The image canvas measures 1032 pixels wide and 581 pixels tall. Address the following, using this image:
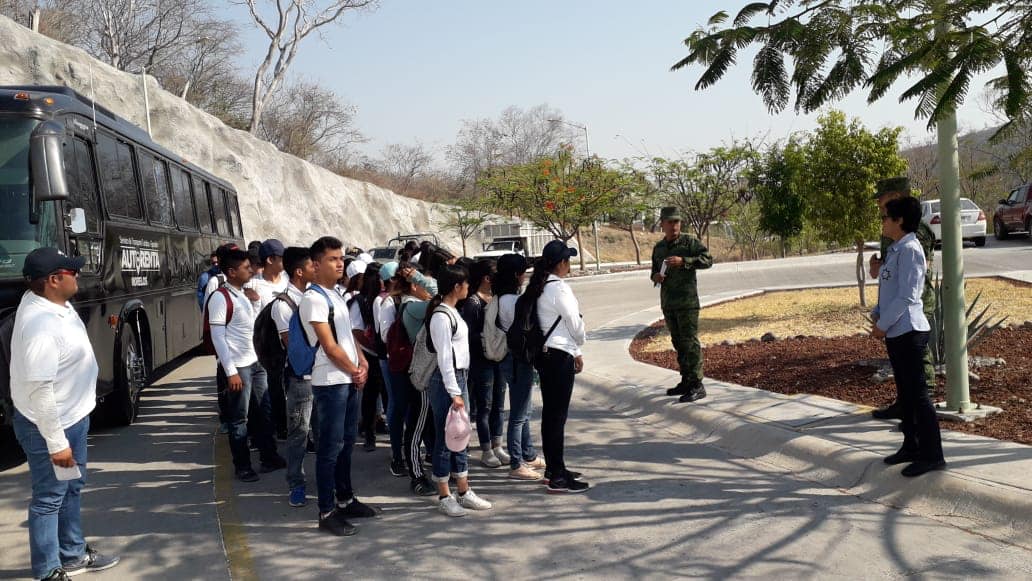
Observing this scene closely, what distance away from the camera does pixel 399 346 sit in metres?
6.14

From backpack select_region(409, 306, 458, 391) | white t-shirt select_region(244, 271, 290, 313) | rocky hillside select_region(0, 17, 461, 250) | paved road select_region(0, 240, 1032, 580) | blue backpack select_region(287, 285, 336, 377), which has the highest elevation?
rocky hillside select_region(0, 17, 461, 250)

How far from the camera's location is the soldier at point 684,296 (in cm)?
836

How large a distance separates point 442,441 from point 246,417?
2.03 metres

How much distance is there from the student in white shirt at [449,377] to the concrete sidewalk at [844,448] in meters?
2.41

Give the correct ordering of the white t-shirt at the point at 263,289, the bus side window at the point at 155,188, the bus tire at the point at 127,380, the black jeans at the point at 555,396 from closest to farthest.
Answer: the black jeans at the point at 555,396, the white t-shirt at the point at 263,289, the bus tire at the point at 127,380, the bus side window at the point at 155,188

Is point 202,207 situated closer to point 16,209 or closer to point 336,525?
point 16,209

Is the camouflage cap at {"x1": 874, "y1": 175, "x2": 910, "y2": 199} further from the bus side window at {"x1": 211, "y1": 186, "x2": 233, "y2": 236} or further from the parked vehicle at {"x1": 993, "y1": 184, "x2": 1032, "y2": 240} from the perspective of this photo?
the parked vehicle at {"x1": 993, "y1": 184, "x2": 1032, "y2": 240}

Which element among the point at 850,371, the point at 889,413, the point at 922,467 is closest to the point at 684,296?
the point at 850,371

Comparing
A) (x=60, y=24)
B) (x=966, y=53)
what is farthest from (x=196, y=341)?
(x=60, y=24)

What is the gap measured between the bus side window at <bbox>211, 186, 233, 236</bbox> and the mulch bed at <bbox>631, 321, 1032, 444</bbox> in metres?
8.08

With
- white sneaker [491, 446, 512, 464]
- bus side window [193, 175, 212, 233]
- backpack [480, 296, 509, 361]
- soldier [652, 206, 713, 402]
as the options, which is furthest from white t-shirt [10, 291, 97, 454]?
bus side window [193, 175, 212, 233]

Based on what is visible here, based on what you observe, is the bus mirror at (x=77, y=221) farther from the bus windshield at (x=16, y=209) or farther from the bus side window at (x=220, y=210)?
the bus side window at (x=220, y=210)

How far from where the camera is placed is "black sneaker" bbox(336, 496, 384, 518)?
5.46m

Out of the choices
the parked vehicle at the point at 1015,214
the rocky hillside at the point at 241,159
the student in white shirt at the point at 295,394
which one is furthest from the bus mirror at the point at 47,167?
the parked vehicle at the point at 1015,214
